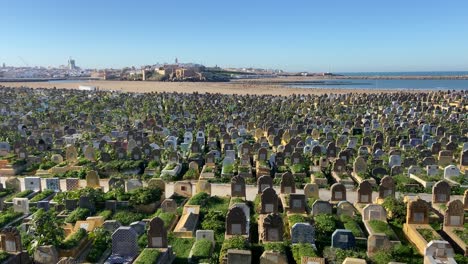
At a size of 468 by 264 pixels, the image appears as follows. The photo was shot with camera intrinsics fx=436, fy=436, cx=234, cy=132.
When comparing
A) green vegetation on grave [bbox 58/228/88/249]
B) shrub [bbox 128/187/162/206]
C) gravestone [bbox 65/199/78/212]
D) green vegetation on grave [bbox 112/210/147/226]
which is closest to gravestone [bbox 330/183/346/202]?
shrub [bbox 128/187/162/206]

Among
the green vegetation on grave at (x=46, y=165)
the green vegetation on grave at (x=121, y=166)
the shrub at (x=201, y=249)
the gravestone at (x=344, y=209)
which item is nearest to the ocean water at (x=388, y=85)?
the green vegetation on grave at (x=121, y=166)

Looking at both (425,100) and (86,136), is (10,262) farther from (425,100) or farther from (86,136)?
(425,100)

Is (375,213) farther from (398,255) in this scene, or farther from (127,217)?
(127,217)

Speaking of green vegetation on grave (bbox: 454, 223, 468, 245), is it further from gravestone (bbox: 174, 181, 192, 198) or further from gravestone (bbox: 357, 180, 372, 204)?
gravestone (bbox: 174, 181, 192, 198)

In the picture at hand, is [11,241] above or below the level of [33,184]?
above

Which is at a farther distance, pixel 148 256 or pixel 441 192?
pixel 441 192

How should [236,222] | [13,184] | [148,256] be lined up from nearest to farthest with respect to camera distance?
[148,256]
[236,222]
[13,184]

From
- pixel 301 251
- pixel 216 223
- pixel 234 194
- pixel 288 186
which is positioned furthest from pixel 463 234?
pixel 234 194

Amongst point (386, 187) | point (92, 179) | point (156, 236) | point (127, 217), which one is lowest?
point (127, 217)
